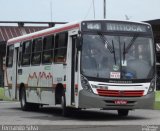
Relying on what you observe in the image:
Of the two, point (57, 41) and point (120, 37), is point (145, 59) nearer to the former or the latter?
point (120, 37)

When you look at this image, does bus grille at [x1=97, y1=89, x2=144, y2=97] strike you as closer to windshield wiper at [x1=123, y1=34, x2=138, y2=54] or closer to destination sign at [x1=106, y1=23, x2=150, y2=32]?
windshield wiper at [x1=123, y1=34, x2=138, y2=54]

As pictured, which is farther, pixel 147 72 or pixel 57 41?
pixel 57 41

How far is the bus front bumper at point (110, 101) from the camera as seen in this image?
1778cm

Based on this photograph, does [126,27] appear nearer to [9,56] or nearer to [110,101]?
[110,101]

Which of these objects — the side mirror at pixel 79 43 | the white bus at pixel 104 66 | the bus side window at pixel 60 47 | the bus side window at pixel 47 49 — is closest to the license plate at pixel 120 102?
the white bus at pixel 104 66

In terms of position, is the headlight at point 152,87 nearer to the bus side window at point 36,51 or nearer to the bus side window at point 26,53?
the bus side window at point 36,51

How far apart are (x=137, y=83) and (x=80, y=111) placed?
584 centimetres

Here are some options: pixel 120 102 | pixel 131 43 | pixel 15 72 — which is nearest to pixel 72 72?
pixel 120 102

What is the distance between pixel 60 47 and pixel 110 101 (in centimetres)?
294

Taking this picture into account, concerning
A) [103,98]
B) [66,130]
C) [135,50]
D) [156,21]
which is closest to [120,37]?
[135,50]

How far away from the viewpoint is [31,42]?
926 inches

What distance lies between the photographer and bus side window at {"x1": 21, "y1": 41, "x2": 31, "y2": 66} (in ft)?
78.0

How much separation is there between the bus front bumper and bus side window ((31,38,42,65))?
15.9 ft

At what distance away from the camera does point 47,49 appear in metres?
21.2
